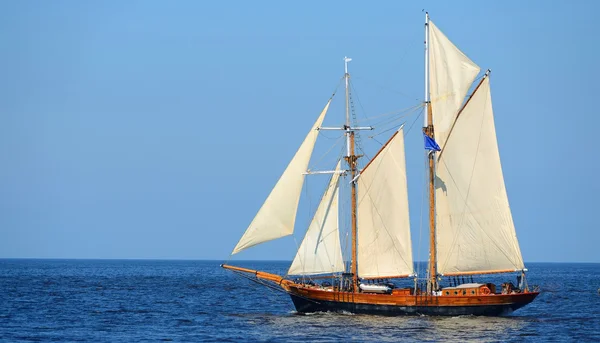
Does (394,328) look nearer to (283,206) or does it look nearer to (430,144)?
(283,206)

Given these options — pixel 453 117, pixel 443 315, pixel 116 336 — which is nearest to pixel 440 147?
pixel 453 117

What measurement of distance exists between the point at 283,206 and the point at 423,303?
11.1m

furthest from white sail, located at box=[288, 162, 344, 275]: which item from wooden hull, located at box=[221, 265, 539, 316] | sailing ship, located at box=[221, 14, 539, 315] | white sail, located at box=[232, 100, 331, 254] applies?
white sail, located at box=[232, 100, 331, 254]

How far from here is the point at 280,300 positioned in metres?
A: 96.2

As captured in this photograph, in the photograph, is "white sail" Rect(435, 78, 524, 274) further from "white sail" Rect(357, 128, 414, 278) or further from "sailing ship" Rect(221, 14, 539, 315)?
"white sail" Rect(357, 128, 414, 278)

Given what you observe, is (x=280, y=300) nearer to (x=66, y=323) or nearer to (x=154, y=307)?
(x=154, y=307)

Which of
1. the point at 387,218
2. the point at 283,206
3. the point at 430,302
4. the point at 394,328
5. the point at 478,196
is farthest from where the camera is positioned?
the point at 387,218

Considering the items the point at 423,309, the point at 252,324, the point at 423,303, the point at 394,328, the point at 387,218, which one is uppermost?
the point at 387,218

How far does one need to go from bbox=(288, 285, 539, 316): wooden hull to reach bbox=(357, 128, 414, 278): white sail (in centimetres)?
236

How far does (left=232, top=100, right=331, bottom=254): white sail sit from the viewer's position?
64.4 m

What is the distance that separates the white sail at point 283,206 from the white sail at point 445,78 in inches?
299

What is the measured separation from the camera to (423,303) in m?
66.3

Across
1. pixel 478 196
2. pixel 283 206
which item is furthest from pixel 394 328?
pixel 478 196

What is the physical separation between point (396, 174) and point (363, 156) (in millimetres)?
2709
